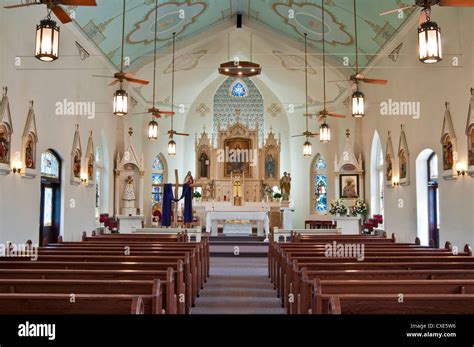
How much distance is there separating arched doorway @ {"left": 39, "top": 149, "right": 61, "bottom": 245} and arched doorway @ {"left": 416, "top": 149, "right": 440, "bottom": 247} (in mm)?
10054

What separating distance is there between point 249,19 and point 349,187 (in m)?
7.77

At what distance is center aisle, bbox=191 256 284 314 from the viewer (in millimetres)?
7305

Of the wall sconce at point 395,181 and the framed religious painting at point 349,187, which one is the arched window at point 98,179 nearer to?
the framed religious painting at point 349,187

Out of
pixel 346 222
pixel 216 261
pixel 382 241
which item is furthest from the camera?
pixel 346 222

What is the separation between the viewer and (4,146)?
32.1 ft

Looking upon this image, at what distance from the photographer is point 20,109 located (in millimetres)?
10578

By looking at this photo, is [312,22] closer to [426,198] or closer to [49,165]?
[426,198]

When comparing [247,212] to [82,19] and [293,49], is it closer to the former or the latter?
[293,49]

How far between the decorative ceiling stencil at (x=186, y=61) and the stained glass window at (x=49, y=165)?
27.5 ft

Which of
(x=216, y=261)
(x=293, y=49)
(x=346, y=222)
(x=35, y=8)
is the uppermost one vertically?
(x=293, y=49)
